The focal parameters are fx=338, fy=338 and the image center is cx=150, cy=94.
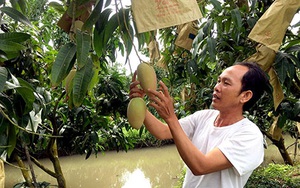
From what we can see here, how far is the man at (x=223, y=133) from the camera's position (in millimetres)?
917

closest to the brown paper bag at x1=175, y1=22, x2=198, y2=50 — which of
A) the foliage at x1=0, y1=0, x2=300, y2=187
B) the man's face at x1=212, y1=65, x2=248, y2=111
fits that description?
the foliage at x1=0, y1=0, x2=300, y2=187

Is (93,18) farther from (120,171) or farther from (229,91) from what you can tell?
(120,171)

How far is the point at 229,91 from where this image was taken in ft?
3.50

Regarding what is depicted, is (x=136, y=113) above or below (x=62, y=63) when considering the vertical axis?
below

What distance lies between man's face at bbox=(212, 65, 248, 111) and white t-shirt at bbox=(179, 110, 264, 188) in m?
0.06

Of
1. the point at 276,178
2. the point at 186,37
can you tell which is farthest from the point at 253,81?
the point at 276,178

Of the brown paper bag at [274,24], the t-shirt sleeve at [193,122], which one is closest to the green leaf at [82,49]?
the t-shirt sleeve at [193,122]

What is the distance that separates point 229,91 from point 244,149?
0.62 ft

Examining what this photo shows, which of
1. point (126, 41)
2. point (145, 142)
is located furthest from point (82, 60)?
point (145, 142)

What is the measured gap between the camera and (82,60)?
67cm

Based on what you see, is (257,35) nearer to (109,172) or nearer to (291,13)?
(291,13)

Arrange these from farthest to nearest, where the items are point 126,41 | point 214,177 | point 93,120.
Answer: point 93,120
point 214,177
point 126,41

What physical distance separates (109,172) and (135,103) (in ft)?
19.6

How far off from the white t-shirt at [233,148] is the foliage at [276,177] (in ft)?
9.08
